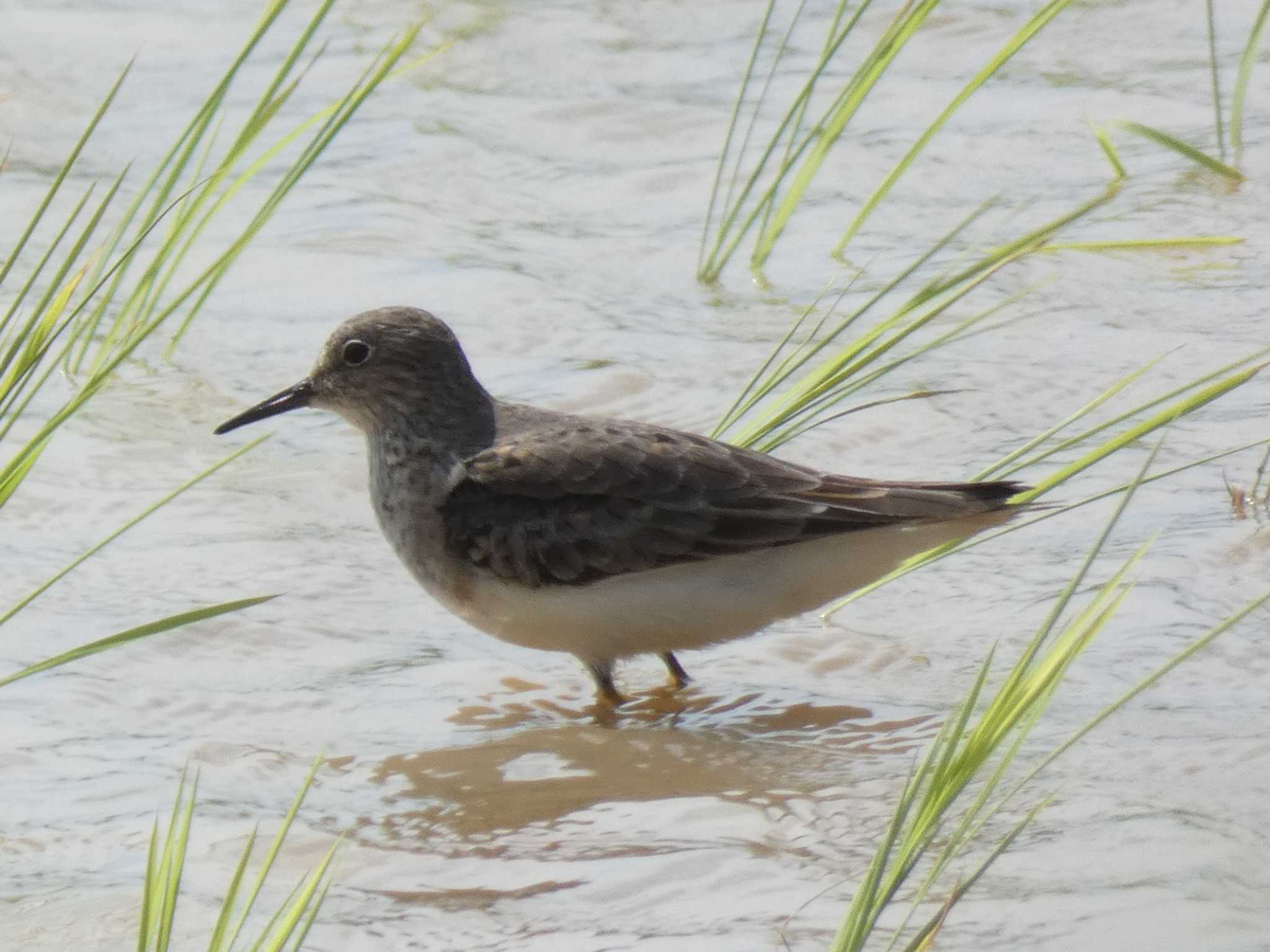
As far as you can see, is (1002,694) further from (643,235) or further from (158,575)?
(643,235)

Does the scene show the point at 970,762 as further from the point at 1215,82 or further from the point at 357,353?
the point at 1215,82

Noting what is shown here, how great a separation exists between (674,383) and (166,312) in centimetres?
308

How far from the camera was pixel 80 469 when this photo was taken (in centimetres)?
597

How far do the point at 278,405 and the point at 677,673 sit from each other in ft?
4.46

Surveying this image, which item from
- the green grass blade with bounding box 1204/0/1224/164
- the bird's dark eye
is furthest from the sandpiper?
the green grass blade with bounding box 1204/0/1224/164

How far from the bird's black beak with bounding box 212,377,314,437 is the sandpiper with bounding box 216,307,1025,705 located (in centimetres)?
59

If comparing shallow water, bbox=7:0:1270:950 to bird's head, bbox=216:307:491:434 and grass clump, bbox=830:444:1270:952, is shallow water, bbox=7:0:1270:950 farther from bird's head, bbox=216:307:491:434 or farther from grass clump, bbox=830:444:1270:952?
grass clump, bbox=830:444:1270:952

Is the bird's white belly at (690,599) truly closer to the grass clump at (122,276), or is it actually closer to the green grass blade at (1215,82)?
the grass clump at (122,276)

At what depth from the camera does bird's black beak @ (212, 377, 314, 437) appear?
537 cm

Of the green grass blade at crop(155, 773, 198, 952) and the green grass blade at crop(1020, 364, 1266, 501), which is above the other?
the green grass blade at crop(1020, 364, 1266, 501)

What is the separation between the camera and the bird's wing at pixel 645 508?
4754 mm

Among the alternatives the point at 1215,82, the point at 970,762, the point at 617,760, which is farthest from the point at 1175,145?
the point at 970,762

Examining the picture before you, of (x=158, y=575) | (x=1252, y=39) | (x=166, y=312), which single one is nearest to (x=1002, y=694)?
(x=166, y=312)

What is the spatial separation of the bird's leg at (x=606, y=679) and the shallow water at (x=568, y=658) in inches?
4.8
